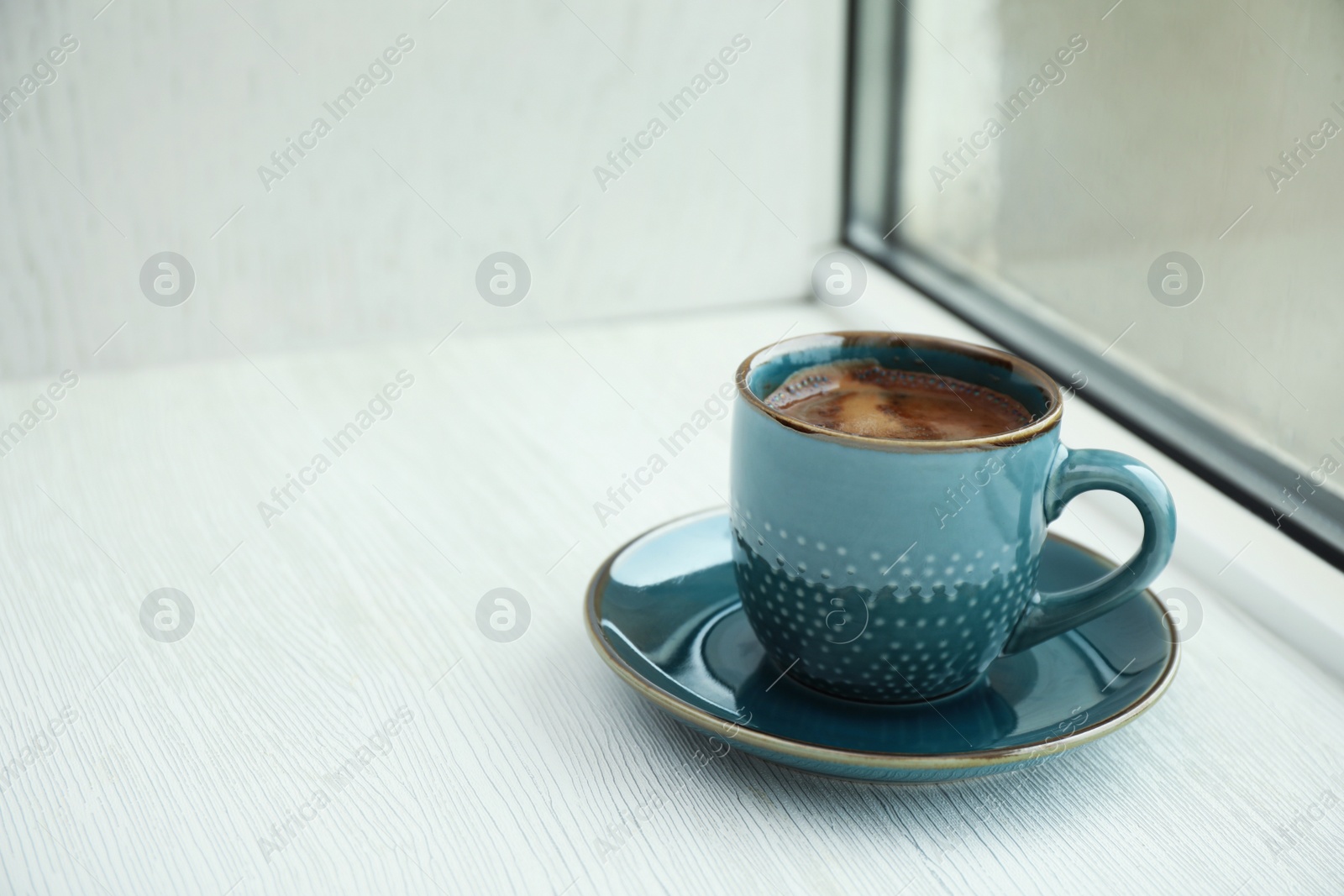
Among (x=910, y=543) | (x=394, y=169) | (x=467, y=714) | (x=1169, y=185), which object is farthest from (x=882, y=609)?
(x=394, y=169)

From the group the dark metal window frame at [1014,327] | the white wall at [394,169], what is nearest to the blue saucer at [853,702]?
the dark metal window frame at [1014,327]

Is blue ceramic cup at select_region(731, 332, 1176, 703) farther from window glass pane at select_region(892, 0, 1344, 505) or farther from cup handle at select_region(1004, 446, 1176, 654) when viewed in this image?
window glass pane at select_region(892, 0, 1344, 505)

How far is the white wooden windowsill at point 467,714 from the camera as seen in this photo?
14.4 inches

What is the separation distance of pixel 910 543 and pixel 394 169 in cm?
56

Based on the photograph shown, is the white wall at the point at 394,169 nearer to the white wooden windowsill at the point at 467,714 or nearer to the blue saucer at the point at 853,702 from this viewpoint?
the white wooden windowsill at the point at 467,714

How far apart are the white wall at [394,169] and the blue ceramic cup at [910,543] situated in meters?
0.48

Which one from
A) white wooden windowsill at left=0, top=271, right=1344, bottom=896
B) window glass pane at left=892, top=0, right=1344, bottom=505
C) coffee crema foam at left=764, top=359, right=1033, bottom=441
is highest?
window glass pane at left=892, top=0, right=1344, bottom=505

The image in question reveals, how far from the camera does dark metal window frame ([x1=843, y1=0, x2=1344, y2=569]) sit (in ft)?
1.83

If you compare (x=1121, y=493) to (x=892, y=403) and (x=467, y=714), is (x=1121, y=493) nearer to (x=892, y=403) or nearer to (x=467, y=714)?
(x=892, y=403)

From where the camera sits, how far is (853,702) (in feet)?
1.32

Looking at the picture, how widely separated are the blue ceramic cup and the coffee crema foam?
1 centimetres

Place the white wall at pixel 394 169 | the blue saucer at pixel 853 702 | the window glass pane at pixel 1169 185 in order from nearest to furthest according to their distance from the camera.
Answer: the blue saucer at pixel 853 702 → the window glass pane at pixel 1169 185 → the white wall at pixel 394 169

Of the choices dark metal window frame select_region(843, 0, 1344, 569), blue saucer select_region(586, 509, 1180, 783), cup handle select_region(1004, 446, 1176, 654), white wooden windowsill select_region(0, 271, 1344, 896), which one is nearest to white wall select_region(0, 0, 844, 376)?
dark metal window frame select_region(843, 0, 1344, 569)

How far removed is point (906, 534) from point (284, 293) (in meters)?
0.58
